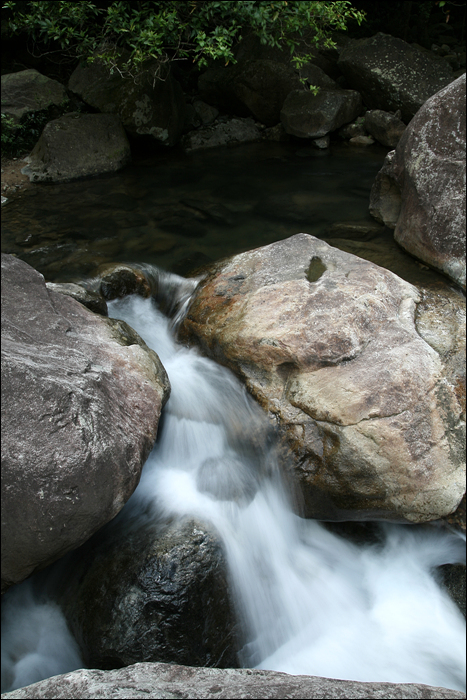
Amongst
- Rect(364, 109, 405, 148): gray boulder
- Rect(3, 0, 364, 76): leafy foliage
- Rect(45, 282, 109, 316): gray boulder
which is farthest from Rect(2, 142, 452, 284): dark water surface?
Rect(3, 0, 364, 76): leafy foliage

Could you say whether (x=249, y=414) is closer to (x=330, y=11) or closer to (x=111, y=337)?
(x=111, y=337)

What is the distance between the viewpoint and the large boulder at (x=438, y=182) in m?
4.66

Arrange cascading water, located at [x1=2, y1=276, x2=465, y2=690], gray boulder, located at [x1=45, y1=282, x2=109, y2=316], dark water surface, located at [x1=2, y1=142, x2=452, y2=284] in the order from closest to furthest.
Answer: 1. cascading water, located at [x1=2, y1=276, x2=465, y2=690]
2. gray boulder, located at [x1=45, y1=282, x2=109, y2=316]
3. dark water surface, located at [x1=2, y1=142, x2=452, y2=284]

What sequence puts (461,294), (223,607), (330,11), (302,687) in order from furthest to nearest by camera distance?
(330,11), (461,294), (223,607), (302,687)

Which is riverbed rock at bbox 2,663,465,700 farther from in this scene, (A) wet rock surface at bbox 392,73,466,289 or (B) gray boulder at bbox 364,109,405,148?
(B) gray boulder at bbox 364,109,405,148

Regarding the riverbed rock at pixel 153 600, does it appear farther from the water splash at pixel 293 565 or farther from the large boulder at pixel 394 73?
the large boulder at pixel 394 73

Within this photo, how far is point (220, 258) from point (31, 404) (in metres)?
3.65

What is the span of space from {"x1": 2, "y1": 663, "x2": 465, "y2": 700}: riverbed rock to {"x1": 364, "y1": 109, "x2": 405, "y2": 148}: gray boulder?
9815 millimetres

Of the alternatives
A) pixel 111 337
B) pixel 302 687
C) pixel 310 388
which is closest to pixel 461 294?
pixel 310 388

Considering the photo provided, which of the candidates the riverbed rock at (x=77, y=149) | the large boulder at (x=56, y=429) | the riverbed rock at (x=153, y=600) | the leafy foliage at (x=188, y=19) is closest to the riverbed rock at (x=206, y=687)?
the large boulder at (x=56, y=429)

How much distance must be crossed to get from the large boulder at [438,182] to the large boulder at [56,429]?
10.6ft

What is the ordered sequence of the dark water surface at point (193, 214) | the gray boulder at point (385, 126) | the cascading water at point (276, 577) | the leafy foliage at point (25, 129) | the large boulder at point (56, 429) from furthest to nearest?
the gray boulder at point (385, 126)
the leafy foliage at point (25, 129)
the dark water surface at point (193, 214)
the cascading water at point (276, 577)
the large boulder at point (56, 429)

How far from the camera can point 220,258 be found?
5.85 meters

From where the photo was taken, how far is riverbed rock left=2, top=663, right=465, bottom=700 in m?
1.83
